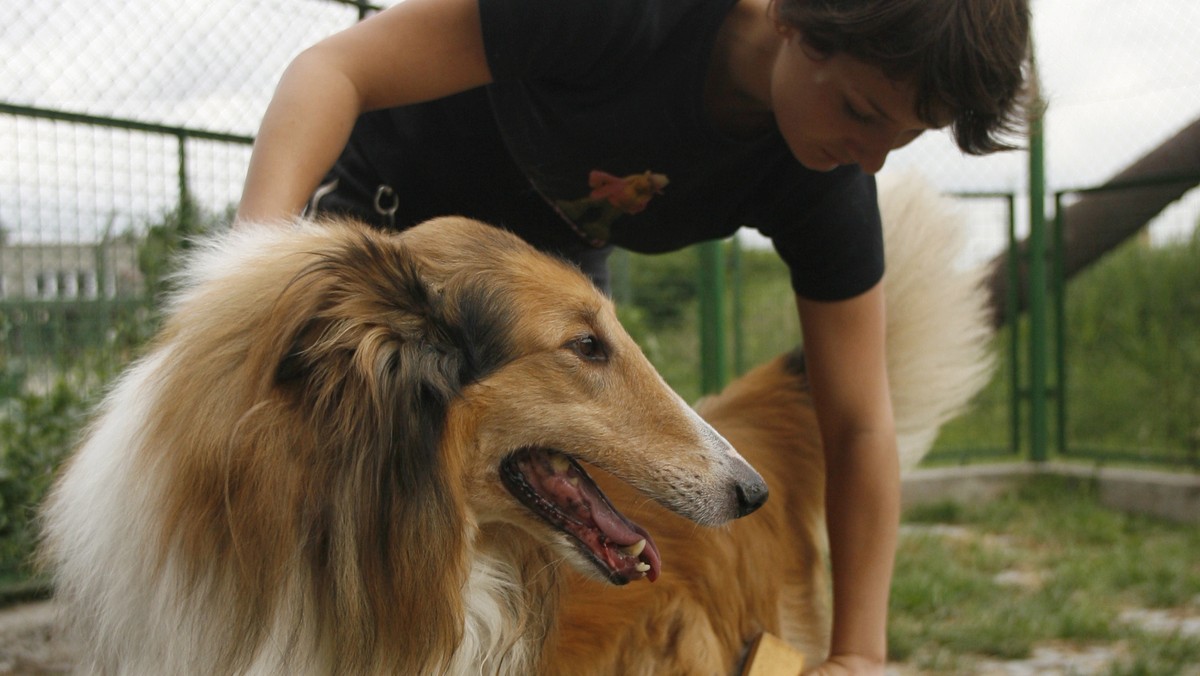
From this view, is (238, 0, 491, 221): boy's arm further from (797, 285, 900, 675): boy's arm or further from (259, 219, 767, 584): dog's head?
(797, 285, 900, 675): boy's arm

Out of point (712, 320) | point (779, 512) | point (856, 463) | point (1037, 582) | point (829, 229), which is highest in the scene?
point (829, 229)

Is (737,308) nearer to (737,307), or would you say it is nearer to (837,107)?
(737,307)

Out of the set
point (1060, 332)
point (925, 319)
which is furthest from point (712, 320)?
point (925, 319)

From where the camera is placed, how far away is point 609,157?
220 cm

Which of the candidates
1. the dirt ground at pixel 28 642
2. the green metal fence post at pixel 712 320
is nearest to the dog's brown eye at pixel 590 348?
the dirt ground at pixel 28 642

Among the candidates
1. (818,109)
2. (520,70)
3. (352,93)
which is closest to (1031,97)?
(818,109)

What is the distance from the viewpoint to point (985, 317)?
118 inches

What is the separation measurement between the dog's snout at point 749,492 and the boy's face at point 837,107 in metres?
0.69

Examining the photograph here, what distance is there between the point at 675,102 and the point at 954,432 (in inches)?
196

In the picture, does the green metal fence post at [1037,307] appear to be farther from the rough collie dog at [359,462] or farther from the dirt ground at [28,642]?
the dirt ground at [28,642]

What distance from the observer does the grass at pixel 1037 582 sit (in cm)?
349

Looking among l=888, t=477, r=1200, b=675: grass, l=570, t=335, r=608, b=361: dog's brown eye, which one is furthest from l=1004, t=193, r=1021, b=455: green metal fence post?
l=570, t=335, r=608, b=361: dog's brown eye

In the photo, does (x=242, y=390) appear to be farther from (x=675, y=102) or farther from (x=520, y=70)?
(x=675, y=102)

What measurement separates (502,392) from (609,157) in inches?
29.8
